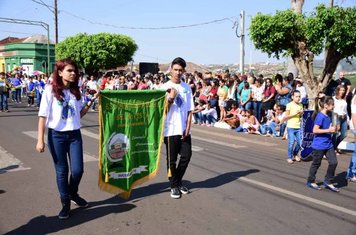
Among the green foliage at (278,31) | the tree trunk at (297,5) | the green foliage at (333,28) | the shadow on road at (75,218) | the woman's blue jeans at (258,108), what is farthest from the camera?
the tree trunk at (297,5)

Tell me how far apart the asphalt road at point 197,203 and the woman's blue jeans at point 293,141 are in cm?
36

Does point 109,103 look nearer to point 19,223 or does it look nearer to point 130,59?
point 19,223

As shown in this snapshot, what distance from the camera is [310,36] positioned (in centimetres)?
1198

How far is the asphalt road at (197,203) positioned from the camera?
4598 millimetres

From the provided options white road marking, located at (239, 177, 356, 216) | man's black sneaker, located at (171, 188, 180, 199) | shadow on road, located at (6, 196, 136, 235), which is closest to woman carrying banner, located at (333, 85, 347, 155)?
white road marking, located at (239, 177, 356, 216)

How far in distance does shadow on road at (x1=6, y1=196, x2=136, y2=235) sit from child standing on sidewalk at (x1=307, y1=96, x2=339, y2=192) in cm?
300

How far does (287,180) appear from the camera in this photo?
6.94m

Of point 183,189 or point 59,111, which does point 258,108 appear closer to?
point 183,189

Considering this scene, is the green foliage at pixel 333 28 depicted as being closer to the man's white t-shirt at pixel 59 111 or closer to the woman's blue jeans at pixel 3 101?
the man's white t-shirt at pixel 59 111

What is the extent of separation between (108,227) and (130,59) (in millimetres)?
54325

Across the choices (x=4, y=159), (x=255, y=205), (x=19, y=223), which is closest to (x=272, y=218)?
(x=255, y=205)

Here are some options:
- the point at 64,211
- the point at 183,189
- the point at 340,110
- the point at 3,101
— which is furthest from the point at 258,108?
the point at 3,101

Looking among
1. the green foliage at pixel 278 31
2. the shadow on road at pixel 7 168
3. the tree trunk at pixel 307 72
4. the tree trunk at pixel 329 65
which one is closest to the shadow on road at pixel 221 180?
the shadow on road at pixel 7 168

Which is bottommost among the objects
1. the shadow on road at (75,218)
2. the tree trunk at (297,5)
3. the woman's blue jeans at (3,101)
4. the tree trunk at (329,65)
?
the shadow on road at (75,218)
